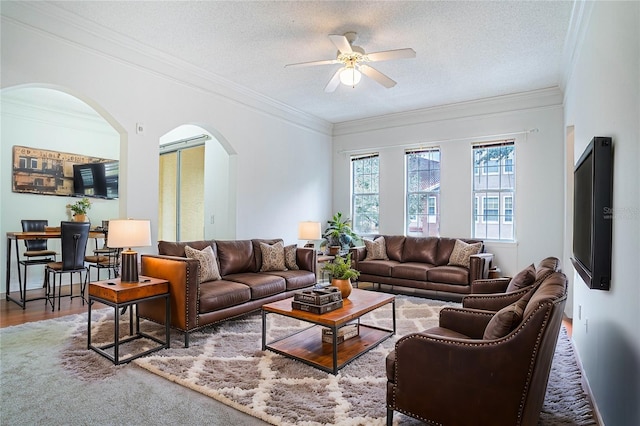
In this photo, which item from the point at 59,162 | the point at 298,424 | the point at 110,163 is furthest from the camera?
the point at 110,163

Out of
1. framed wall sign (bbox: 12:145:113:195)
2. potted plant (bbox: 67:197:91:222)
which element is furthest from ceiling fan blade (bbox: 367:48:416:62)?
framed wall sign (bbox: 12:145:113:195)

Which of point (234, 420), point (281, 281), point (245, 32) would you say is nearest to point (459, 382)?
point (234, 420)

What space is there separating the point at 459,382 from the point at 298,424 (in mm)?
934

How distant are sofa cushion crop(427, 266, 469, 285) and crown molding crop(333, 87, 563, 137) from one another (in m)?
2.66

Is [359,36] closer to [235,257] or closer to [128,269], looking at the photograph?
[235,257]

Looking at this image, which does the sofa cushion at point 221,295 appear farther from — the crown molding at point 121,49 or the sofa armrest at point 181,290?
the crown molding at point 121,49

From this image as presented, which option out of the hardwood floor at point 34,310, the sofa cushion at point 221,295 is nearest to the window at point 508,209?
the sofa cushion at point 221,295

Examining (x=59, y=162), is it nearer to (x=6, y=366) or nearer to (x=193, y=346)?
(x=6, y=366)

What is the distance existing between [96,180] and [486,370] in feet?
22.2

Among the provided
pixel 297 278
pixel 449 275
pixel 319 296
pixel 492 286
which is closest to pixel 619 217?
pixel 492 286

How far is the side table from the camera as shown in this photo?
286cm

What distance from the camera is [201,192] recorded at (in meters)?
7.03

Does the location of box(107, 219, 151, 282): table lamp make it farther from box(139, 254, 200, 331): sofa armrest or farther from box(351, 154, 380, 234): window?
box(351, 154, 380, 234): window

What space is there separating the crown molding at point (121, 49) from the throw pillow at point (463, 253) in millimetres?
3704
